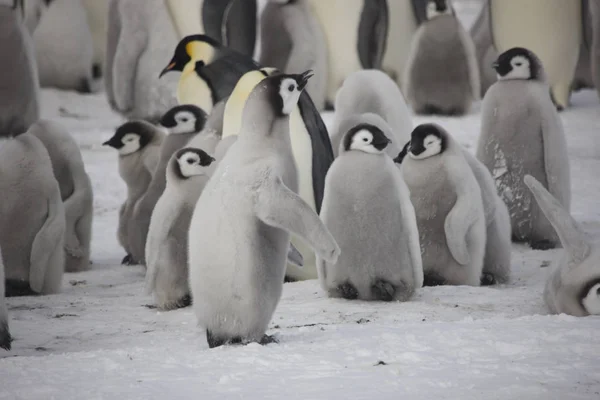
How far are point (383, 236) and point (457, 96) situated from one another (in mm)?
4919

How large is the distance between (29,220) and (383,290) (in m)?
1.80

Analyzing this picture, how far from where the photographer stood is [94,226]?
8.02m

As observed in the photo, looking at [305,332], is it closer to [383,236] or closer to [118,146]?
[383,236]

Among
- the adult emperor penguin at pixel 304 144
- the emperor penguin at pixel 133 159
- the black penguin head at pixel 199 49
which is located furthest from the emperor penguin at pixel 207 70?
the adult emperor penguin at pixel 304 144

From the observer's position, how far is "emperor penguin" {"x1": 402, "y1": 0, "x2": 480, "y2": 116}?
974 cm

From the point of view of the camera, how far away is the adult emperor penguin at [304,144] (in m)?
6.12

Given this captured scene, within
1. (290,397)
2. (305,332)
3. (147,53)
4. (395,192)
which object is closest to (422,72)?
(147,53)

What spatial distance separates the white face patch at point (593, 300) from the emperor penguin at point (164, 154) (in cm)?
247

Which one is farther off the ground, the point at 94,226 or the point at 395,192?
the point at 395,192

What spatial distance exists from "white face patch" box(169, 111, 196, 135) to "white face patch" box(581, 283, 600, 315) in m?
2.71

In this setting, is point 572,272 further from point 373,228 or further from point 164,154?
point 164,154

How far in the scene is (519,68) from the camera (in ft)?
22.1

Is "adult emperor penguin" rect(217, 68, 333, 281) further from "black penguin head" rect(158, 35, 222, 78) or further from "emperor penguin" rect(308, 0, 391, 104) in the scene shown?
"emperor penguin" rect(308, 0, 391, 104)

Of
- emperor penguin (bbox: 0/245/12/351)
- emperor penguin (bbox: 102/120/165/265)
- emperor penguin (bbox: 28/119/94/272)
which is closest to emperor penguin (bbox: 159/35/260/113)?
emperor penguin (bbox: 102/120/165/265)
